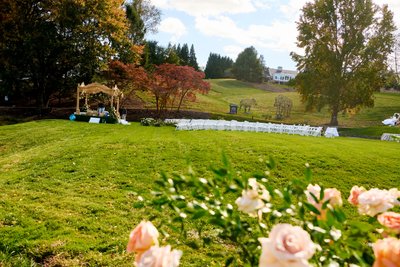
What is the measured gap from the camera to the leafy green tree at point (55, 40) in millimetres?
28141

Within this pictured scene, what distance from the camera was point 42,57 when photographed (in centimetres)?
2927

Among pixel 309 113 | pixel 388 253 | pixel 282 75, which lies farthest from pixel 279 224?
pixel 282 75

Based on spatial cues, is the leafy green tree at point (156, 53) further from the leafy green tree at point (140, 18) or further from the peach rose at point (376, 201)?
the peach rose at point (376, 201)

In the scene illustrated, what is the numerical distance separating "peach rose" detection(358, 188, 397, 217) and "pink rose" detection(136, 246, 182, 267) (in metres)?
0.86

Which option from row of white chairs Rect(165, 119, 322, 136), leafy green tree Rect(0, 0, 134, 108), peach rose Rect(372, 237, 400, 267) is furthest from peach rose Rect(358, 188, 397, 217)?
leafy green tree Rect(0, 0, 134, 108)

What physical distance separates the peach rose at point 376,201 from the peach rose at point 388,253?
1.02 ft

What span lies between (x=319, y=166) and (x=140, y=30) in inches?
1441

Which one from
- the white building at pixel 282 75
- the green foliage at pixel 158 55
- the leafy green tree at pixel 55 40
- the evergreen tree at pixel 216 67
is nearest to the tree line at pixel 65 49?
the leafy green tree at pixel 55 40

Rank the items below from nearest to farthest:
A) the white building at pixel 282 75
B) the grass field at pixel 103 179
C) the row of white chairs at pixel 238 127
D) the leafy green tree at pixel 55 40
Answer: the grass field at pixel 103 179 → the row of white chairs at pixel 238 127 → the leafy green tree at pixel 55 40 → the white building at pixel 282 75

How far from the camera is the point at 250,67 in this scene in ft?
248

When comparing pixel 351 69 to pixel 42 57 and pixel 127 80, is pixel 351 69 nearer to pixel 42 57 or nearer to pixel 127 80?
pixel 127 80

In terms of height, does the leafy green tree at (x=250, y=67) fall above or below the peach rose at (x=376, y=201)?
above

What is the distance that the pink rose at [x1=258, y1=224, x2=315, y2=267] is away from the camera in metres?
1.17

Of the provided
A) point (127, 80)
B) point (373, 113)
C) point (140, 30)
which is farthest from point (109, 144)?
point (373, 113)
